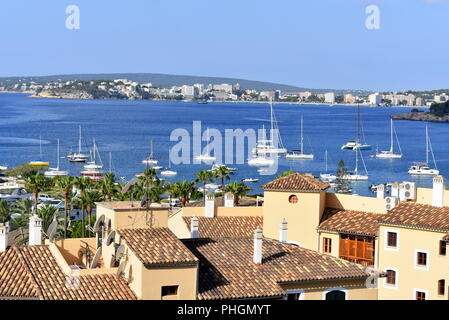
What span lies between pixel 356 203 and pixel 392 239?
9.14 feet

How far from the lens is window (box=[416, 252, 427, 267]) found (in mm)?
27516

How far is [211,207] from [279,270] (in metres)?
11.4

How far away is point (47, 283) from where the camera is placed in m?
16.2

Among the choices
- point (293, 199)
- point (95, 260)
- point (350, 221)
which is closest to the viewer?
point (95, 260)

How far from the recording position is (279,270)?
61.8 feet

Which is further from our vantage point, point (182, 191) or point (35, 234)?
point (182, 191)

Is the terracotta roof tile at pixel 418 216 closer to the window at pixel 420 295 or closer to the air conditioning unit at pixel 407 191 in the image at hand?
the air conditioning unit at pixel 407 191

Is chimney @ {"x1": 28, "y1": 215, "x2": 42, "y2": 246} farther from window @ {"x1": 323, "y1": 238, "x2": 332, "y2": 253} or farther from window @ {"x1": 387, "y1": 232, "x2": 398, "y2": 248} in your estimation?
window @ {"x1": 387, "y1": 232, "x2": 398, "y2": 248}

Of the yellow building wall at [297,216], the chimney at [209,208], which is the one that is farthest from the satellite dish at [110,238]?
the yellow building wall at [297,216]

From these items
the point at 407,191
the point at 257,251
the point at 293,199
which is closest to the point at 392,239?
the point at 407,191

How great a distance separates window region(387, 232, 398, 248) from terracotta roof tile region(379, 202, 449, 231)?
488 millimetres

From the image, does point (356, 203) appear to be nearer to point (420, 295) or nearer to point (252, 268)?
point (420, 295)
